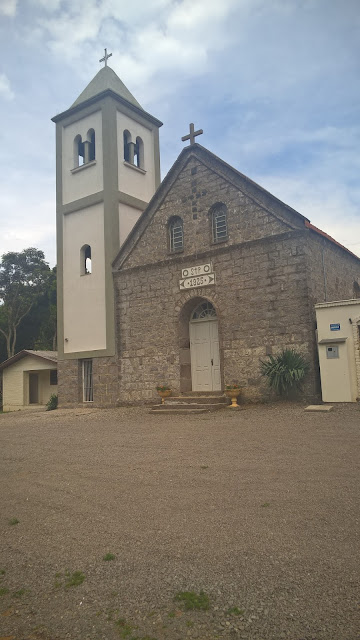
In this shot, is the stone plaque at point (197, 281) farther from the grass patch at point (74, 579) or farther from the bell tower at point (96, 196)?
the grass patch at point (74, 579)

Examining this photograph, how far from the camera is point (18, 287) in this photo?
126ft

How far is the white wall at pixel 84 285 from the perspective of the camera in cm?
1733

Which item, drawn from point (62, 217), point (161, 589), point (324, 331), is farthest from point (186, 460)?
point (62, 217)

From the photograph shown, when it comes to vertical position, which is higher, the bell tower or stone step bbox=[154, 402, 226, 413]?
the bell tower

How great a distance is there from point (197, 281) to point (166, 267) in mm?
1364

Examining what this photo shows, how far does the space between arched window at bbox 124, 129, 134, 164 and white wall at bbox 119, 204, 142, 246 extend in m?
2.08

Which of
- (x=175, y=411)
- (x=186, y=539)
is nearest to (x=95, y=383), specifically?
(x=175, y=411)

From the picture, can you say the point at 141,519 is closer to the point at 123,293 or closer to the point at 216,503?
the point at 216,503

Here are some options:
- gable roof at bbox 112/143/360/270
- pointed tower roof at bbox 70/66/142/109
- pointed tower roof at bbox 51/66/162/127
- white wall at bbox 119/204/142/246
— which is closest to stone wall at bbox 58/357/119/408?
gable roof at bbox 112/143/360/270

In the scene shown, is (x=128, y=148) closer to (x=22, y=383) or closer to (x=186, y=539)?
(x=22, y=383)

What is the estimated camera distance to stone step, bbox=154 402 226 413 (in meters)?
13.0

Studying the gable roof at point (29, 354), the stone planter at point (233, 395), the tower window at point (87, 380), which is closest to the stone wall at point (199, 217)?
the tower window at point (87, 380)

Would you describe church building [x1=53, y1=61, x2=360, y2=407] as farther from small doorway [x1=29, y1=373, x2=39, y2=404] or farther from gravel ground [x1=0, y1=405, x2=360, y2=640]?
small doorway [x1=29, y1=373, x2=39, y2=404]

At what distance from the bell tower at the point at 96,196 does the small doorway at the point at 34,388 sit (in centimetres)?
Result: 1095
